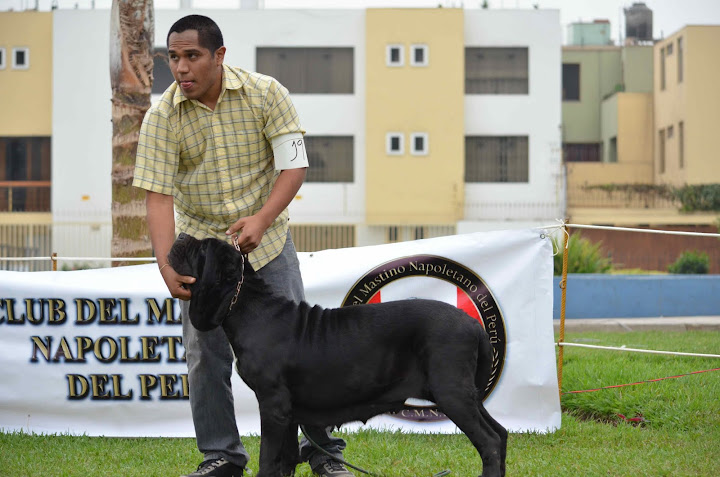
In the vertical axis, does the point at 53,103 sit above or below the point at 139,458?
above

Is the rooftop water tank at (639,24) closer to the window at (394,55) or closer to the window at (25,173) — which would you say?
the window at (394,55)

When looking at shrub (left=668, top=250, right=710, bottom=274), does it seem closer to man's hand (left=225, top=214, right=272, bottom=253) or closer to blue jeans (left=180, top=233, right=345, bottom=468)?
blue jeans (left=180, top=233, right=345, bottom=468)

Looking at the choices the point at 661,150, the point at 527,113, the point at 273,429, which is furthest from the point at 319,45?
the point at 273,429

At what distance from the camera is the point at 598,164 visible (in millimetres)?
32031

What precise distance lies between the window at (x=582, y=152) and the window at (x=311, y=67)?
11.2 metres

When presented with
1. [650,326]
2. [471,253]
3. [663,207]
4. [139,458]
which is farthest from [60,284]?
[663,207]

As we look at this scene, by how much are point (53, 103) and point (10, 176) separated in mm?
3004

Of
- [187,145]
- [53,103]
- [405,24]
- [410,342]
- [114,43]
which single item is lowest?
[410,342]

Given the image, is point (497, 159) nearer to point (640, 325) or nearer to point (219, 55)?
point (640, 325)

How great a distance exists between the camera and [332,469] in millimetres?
4672

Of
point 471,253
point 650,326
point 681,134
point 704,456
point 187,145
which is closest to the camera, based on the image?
point 187,145

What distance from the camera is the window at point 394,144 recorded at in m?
28.8

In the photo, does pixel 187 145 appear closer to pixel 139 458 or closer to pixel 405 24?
pixel 139 458

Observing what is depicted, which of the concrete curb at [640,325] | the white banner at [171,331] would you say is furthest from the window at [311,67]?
the white banner at [171,331]
